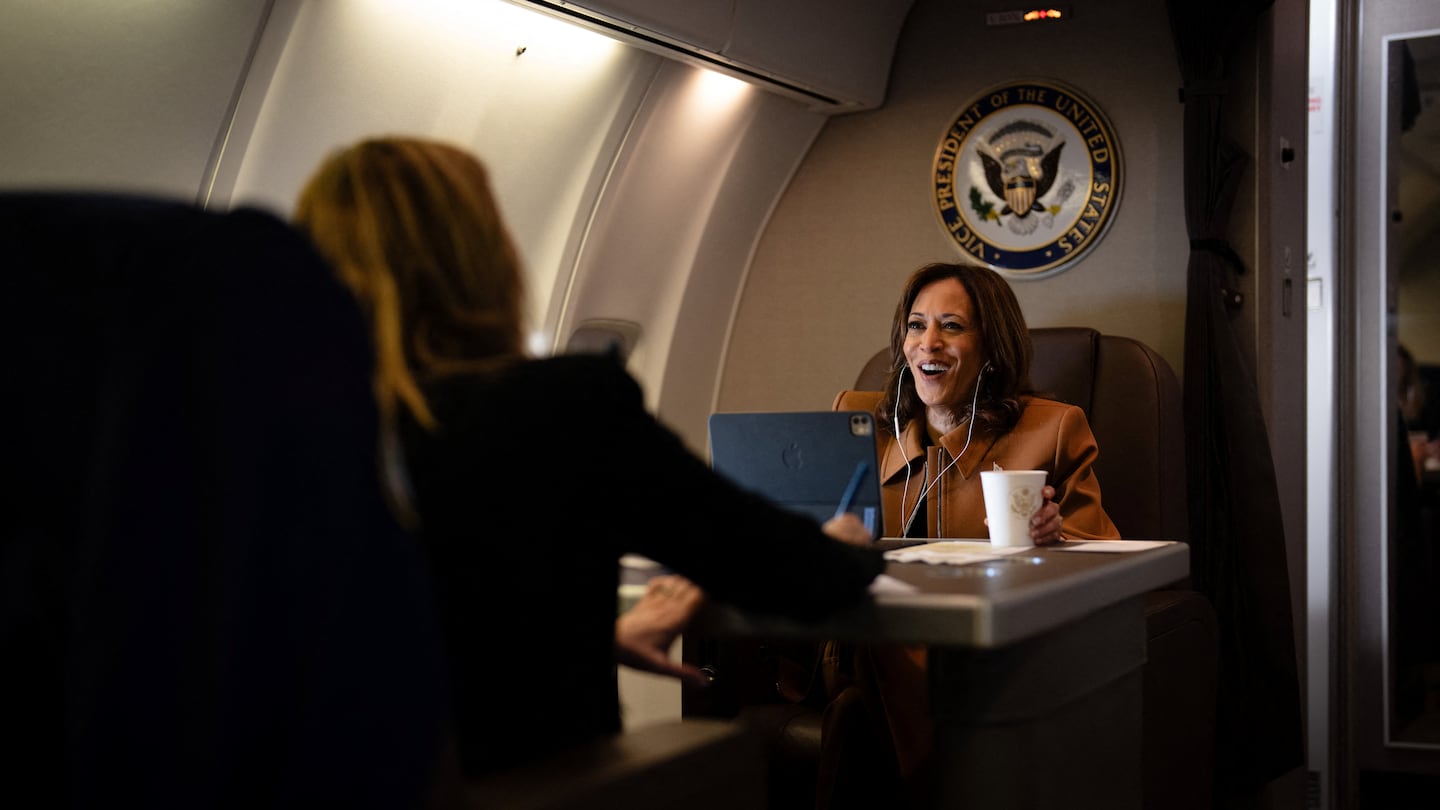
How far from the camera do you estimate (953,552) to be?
92.4 inches

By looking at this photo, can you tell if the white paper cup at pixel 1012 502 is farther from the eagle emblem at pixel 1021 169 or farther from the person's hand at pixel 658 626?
the eagle emblem at pixel 1021 169

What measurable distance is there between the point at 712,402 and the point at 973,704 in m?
2.96

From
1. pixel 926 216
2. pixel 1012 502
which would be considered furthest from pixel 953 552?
pixel 926 216

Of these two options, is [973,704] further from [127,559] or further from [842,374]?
[842,374]

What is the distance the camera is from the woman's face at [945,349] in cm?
339

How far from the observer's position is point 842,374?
184 inches

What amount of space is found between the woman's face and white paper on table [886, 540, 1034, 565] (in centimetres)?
83

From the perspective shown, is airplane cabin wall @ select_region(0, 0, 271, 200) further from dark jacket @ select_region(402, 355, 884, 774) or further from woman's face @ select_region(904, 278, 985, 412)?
woman's face @ select_region(904, 278, 985, 412)

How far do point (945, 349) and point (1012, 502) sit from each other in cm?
100

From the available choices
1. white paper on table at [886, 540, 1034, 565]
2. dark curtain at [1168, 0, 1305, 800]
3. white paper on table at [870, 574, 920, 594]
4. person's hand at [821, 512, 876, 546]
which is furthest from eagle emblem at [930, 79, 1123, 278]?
white paper on table at [870, 574, 920, 594]

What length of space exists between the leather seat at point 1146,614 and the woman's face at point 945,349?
28cm

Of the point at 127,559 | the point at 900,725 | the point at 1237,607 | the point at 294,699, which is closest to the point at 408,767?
the point at 294,699

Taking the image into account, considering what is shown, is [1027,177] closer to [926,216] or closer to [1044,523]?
[926,216]

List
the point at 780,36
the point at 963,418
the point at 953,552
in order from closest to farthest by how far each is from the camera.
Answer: the point at 953,552 → the point at 963,418 → the point at 780,36
